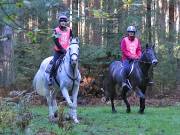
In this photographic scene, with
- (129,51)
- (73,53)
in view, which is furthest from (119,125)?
(129,51)

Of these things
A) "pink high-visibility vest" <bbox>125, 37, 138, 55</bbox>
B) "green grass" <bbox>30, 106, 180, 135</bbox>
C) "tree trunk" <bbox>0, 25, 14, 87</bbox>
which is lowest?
"green grass" <bbox>30, 106, 180, 135</bbox>

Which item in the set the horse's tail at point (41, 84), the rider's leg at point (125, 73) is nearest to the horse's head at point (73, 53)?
the horse's tail at point (41, 84)

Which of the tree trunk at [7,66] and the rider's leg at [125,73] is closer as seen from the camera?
the rider's leg at [125,73]

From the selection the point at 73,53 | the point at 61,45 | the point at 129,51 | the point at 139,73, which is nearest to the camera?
the point at 73,53

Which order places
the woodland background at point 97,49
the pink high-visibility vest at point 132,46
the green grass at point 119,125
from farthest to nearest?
1. the woodland background at point 97,49
2. the pink high-visibility vest at point 132,46
3. the green grass at point 119,125

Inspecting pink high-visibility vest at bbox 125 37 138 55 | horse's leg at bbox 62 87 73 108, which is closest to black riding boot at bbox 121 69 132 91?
pink high-visibility vest at bbox 125 37 138 55

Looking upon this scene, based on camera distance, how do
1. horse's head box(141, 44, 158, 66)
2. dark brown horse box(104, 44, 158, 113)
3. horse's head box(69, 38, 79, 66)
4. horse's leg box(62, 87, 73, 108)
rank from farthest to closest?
Result: dark brown horse box(104, 44, 158, 113), horse's head box(141, 44, 158, 66), horse's leg box(62, 87, 73, 108), horse's head box(69, 38, 79, 66)

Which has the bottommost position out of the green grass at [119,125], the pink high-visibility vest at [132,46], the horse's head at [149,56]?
the green grass at [119,125]

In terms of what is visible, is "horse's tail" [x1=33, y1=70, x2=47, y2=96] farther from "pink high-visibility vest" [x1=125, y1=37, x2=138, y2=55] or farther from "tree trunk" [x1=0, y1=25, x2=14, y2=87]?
"tree trunk" [x1=0, y1=25, x2=14, y2=87]

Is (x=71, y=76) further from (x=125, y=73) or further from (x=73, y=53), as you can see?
(x=125, y=73)

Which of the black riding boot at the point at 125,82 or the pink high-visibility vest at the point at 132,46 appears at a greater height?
the pink high-visibility vest at the point at 132,46

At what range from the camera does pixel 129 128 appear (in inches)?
432

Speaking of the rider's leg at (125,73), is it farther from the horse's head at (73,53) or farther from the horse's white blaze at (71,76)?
the horse's head at (73,53)

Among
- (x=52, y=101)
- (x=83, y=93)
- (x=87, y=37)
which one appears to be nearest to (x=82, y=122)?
(x=52, y=101)
